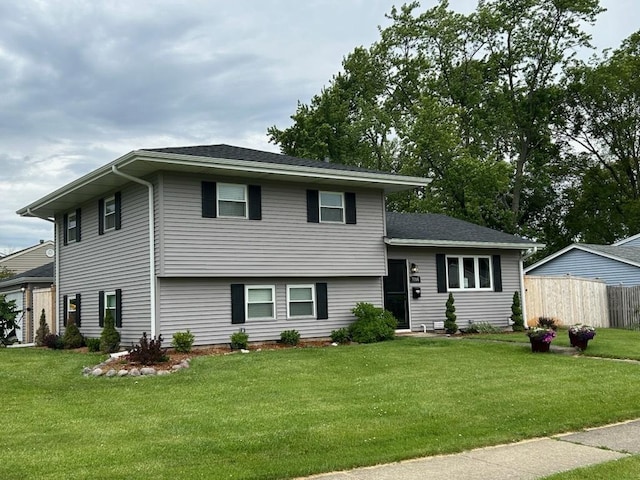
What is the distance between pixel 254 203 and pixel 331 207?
238 centimetres

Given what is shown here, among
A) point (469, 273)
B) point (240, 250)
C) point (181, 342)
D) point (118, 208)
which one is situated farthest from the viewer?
point (469, 273)

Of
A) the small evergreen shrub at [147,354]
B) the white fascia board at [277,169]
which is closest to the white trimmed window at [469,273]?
the white fascia board at [277,169]

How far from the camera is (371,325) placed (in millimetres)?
16969

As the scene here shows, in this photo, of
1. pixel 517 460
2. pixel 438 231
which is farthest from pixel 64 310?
pixel 517 460

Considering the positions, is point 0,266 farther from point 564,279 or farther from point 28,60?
point 564,279

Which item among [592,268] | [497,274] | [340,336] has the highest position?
[592,268]

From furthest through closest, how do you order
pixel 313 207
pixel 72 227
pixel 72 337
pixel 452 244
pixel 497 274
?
1. pixel 497 274
2. pixel 72 227
3. pixel 452 244
4. pixel 72 337
5. pixel 313 207

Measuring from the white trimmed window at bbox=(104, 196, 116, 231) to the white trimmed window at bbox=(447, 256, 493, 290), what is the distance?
392 inches

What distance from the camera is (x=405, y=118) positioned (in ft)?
129

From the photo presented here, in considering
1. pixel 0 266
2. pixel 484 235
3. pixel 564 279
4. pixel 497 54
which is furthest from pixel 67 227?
pixel 497 54

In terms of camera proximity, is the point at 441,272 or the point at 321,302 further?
the point at 441,272

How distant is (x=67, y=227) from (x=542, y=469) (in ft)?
57.8

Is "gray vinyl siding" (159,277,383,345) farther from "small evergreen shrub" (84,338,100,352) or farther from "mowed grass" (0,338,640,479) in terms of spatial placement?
"small evergreen shrub" (84,338,100,352)

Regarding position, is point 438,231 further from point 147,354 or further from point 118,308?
point 147,354
